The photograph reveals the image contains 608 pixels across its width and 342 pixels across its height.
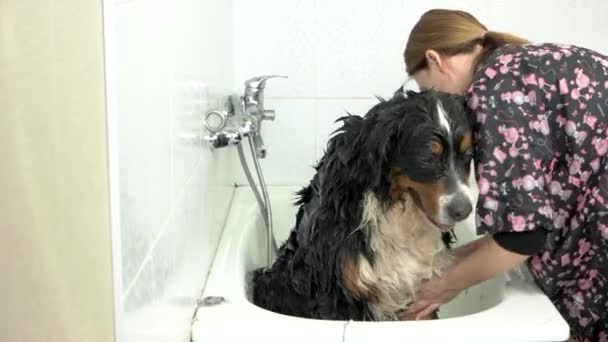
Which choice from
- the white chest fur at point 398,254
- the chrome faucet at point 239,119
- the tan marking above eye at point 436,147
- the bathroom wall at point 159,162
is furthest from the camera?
the chrome faucet at point 239,119

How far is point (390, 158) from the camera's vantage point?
5.38 feet

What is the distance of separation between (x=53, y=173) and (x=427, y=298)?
1227 millimetres

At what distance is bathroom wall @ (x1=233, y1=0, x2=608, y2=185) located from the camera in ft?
8.49

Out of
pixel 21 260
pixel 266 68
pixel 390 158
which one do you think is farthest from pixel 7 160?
pixel 266 68

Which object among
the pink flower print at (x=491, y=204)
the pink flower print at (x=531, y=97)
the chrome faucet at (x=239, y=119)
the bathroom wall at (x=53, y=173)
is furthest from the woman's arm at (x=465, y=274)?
the bathroom wall at (x=53, y=173)

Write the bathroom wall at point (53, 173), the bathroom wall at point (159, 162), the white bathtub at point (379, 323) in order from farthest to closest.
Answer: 1. the white bathtub at point (379, 323)
2. the bathroom wall at point (159, 162)
3. the bathroom wall at point (53, 173)

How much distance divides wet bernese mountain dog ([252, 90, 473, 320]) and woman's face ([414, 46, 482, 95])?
6.2 inches

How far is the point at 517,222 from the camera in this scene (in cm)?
152

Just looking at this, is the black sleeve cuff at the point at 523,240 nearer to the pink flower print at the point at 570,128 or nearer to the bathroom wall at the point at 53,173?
the pink flower print at the point at 570,128

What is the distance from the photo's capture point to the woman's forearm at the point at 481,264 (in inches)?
63.0

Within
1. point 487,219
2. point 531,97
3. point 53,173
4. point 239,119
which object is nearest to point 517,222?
point 487,219

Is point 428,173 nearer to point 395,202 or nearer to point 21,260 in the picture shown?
point 395,202

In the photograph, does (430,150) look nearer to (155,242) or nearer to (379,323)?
(379,323)

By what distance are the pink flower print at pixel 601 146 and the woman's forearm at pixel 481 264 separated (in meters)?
0.28
